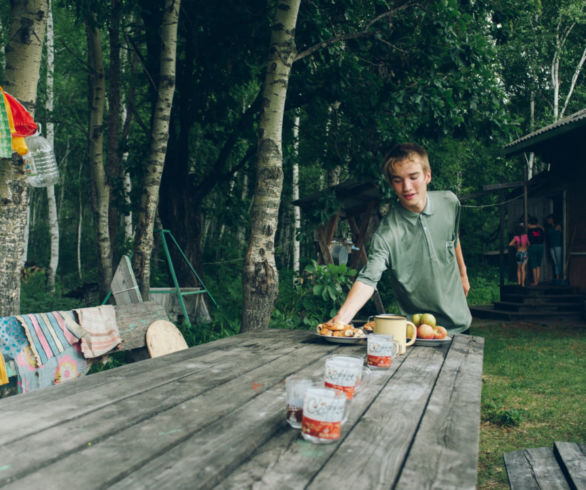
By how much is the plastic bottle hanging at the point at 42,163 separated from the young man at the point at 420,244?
3997 millimetres

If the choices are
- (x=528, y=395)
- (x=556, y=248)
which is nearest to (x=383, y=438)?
(x=528, y=395)

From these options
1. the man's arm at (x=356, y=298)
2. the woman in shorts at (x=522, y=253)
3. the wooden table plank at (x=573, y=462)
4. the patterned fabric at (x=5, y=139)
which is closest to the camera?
the wooden table plank at (x=573, y=462)

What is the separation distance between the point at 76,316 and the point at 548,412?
4674 millimetres

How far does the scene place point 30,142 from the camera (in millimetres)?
5586

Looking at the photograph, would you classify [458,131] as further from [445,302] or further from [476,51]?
[445,302]

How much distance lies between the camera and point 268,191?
6527 mm

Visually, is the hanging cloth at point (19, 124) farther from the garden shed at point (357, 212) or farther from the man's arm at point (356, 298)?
the garden shed at point (357, 212)

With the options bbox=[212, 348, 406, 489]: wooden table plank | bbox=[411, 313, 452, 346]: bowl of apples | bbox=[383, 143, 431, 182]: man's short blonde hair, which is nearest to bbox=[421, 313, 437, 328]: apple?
bbox=[411, 313, 452, 346]: bowl of apples

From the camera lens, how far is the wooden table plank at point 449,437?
1.35 m

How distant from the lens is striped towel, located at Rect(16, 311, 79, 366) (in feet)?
11.5

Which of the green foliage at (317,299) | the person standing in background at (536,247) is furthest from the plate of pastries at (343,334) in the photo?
the person standing in background at (536,247)

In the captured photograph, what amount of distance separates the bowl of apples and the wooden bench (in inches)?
28.6

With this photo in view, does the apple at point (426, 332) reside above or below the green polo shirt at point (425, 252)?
below

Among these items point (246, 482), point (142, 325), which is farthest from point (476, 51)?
point (246, 482)
